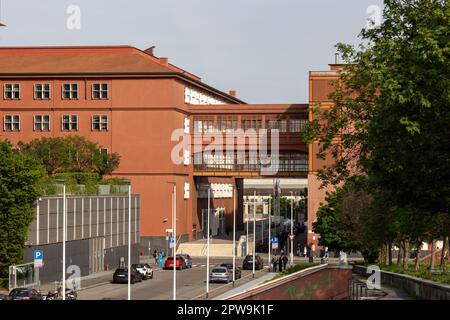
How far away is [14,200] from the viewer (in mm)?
62719

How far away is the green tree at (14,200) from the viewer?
62094mm

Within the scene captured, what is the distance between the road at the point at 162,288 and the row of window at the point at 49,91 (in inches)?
1442

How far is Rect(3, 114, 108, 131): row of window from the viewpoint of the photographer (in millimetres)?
→ 114956

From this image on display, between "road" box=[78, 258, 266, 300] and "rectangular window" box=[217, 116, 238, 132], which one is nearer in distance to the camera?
"road" box=[78, 258, 266, 300]

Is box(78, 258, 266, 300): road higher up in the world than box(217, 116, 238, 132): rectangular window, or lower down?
lower down

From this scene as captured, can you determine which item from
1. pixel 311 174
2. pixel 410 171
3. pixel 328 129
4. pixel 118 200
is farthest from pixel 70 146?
pixel 410 171

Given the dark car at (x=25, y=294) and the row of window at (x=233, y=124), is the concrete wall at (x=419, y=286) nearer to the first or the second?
A: the dark car at (x=25, y=294)

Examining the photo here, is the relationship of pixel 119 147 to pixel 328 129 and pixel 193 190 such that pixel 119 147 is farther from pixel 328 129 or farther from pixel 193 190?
pixel 328 129

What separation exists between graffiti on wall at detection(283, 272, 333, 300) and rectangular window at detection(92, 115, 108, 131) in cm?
7148

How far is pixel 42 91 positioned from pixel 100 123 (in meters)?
8.90

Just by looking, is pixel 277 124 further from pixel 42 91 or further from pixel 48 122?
pixel 42 91

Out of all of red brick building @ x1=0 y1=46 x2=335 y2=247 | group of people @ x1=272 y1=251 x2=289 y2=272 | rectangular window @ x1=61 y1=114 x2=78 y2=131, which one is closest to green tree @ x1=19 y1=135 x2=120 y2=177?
red brick building @ x1=0 y1=46 x2=335 y2=247

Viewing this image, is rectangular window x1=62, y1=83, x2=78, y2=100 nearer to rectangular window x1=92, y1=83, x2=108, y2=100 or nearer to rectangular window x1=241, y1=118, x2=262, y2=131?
rectangular window x1=92, y1=83, x2=108, y2=100
